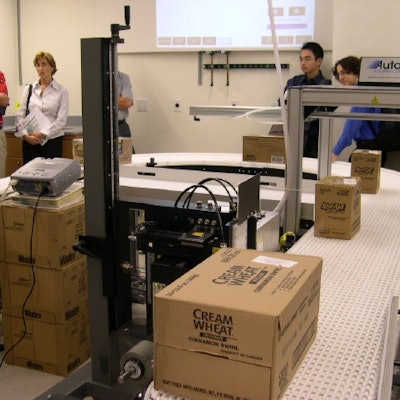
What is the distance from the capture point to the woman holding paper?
15.3 ft

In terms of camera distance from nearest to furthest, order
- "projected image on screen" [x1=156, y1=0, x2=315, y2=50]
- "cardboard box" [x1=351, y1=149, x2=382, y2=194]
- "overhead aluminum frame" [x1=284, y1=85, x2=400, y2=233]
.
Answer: "overhead aluminum frame" [x1=284, y1=85, x2=400, y2=233], "cardboard box" [x1=351, y1=149, x2=382, y2=194], "projected image on screen" [x1=156, y1=0, x2=315, y2=50]

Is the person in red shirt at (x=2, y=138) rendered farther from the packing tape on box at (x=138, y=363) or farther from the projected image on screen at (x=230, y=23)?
the packing tape on box at (x=138, y=363)

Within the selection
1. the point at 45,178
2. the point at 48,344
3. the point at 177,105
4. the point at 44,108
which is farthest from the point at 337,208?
the point at 177,105

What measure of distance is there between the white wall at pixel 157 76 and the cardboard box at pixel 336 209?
2.75m

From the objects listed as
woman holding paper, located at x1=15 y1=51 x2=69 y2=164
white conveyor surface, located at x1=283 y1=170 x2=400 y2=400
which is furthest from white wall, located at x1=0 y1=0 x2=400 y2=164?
white conveyor surface, located at x1=283 y1=170 x2=400 y2=400

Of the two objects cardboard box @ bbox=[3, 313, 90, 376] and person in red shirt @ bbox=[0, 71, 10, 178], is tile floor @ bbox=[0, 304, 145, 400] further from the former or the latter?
person in red shirt @ bbox=[0, 71, 10, 178]

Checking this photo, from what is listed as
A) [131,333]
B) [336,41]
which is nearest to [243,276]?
[131,333]

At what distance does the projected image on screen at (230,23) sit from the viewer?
4836 millimetres

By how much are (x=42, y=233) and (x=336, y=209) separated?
4.44 ft

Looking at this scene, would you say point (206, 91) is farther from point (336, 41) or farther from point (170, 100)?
point (336, 41)

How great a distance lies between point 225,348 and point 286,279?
200mm

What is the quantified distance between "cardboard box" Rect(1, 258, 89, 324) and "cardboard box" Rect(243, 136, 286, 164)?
127cm

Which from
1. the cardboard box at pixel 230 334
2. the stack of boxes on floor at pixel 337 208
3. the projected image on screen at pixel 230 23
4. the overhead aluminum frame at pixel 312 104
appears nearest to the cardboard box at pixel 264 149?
the overhead aluminum frame at pixel 312 104

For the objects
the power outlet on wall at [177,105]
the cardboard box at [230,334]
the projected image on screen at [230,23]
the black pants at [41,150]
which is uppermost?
the projected image on screen at [230,23]
